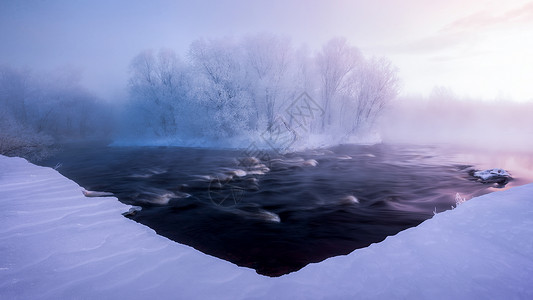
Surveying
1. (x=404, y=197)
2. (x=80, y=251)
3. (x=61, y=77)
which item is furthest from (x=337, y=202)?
(x=61, y=77)

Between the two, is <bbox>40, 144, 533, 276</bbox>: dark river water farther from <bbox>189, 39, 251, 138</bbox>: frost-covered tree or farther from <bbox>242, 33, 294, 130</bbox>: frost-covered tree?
<bbox>242, 33, 294, 130</bbox>: frost-covered tree

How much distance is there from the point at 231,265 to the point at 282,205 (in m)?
4.55

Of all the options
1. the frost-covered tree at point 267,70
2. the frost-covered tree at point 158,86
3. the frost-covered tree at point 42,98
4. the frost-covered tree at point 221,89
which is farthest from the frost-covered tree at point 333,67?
the frost-covered tree at point 42,98

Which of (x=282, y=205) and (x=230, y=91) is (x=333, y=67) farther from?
(x=282, y=205)

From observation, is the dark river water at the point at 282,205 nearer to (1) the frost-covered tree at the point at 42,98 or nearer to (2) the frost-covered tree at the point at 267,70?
(2) the frost-covered tree at the point at 267,70

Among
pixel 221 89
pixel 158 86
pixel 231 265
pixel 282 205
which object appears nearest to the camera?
pixel 231 265

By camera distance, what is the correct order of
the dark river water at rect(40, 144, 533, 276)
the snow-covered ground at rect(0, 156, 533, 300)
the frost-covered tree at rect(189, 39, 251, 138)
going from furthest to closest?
the frost-covered tree at rect(189, 39, 251, 138) < the dark river water at rect(40, 144, 533, 276) < the snow-covered ground at rect(0, 156, 533, 300)

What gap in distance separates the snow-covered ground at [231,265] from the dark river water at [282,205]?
1.35 metres

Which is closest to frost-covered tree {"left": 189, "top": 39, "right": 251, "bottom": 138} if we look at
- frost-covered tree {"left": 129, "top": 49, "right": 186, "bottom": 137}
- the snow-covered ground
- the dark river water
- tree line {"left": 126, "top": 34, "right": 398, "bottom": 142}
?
tree line {"left": 126, "top": 34, "right": 398, "bottom": 142}

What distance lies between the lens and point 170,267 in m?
2.68

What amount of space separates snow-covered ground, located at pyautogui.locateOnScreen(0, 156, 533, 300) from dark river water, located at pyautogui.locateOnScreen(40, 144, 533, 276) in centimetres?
135

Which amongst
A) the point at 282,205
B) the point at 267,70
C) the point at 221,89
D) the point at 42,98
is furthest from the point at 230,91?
the point at 42,98

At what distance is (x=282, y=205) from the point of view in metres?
7.33

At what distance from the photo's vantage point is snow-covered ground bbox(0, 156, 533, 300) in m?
2.22
